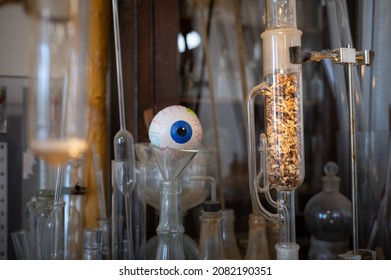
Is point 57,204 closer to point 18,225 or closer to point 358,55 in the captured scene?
point 18,225

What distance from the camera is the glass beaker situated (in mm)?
836

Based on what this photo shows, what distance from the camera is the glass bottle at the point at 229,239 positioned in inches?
37.3

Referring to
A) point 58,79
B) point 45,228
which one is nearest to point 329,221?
point 45,228

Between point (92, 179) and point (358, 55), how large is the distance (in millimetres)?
628

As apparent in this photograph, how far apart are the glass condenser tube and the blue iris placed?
0.11 metres

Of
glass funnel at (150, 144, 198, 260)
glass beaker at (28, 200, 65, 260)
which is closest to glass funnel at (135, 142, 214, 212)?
glass funnel at (150, 144, 198, 260)

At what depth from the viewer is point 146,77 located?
107 cm

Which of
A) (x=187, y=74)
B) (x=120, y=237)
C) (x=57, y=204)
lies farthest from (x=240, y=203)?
(x=57, y=204)

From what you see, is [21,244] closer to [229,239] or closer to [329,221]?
[229,239]

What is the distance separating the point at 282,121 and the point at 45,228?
47 cm

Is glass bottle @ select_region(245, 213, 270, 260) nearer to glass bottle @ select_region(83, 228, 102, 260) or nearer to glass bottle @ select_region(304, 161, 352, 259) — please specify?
glass bottle @ select_region(304, 161, 352, 259)

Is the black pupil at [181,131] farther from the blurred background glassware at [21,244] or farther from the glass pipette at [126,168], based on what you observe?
the blurred background glassware at [21,244]

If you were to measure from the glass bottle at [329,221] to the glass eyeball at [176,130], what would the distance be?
14.9 inches

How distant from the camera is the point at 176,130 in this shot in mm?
782
